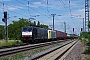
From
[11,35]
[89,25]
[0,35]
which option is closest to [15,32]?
[11,35]

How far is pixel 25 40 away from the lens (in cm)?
4334

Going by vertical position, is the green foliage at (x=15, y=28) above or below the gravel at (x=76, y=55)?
above

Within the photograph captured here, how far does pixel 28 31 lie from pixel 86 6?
1170 centimetres

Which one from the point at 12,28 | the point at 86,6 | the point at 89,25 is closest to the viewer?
the point at 89,25

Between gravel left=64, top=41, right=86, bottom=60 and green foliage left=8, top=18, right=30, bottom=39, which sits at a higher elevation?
green foliage left=8, top=18, right=30, bottom=39

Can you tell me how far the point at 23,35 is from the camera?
4375 cm

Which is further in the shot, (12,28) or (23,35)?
(12,28)

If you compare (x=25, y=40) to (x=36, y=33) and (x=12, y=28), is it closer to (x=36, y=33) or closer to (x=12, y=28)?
(x=36, y=33)

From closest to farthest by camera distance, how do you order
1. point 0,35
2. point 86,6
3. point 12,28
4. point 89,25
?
point 89,25 → point 86,6 → point 12,28 → point 0,35

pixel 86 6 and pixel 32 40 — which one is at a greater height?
pixel 86 6

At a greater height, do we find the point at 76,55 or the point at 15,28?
the point at 15,28

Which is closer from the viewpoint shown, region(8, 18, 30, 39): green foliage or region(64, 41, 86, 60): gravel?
region(64, 41, 86, 60): gravel

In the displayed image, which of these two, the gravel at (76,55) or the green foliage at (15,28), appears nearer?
the gravel at (76,55)

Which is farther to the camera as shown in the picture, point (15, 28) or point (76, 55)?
point (15, 28)
